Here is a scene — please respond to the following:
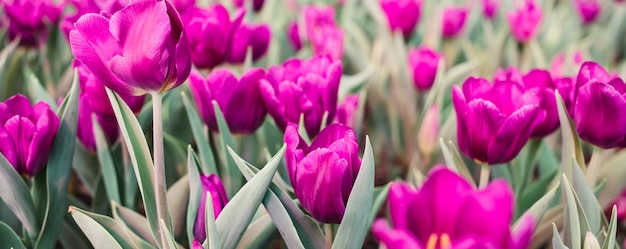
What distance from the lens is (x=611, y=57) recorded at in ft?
6.52

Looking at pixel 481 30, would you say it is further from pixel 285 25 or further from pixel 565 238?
pixel 565 238

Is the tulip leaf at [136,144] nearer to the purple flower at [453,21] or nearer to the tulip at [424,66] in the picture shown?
the tulip at [424,66]

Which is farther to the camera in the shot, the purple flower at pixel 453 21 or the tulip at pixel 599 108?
the purple flower at pixel 453 21

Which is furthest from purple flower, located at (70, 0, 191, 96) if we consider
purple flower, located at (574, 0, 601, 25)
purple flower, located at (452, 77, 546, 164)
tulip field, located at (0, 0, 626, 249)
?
purple flower, located at (574, 0, 601, 25)

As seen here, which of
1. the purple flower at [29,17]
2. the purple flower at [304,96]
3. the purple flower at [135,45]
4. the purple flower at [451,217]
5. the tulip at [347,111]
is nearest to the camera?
the purple flower at [451,217]

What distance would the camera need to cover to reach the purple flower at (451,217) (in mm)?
440

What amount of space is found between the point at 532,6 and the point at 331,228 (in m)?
1.21

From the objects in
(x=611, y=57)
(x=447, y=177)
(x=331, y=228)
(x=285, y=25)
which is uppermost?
(x=447, y=177)

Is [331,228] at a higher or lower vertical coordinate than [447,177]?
lower

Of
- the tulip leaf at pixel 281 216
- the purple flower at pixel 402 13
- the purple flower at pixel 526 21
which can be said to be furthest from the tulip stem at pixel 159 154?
the purple flower at pixel 526 21

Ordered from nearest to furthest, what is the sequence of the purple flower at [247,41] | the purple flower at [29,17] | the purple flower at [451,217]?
the purple flower at [451,217]
the purple flower at [247,41]
the purple flower at [29,17]

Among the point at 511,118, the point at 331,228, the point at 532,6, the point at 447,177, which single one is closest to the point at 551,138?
the point at 532,6

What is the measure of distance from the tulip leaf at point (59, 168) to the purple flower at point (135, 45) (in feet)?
0.65

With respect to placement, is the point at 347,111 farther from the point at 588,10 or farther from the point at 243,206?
the point at 588,10
